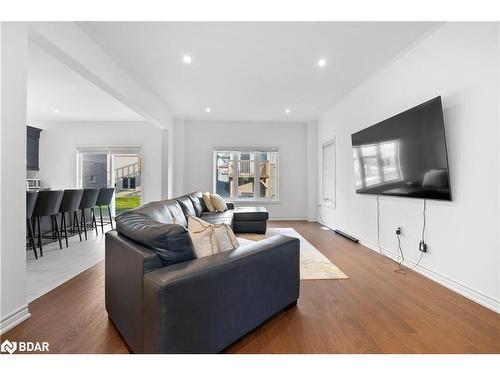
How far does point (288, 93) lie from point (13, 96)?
152 inches

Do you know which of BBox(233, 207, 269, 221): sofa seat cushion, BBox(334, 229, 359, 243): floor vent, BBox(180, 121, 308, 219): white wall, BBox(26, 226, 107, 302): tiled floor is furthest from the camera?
BBox(180, 121, 308, 219): white wall

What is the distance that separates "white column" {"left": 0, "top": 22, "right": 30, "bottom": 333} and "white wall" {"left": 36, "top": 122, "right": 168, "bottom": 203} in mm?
4916

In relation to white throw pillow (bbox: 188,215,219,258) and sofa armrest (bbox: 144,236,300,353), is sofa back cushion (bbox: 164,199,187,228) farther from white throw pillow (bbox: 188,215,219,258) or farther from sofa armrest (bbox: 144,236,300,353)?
sofa armrest (bbox: 144,236,300,353)

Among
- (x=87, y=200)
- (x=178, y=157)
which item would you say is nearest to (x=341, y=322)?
(x=87, y=200)

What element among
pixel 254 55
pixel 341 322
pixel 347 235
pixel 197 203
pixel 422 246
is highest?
pixel 254 55

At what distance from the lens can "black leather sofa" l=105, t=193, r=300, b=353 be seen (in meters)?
1.25

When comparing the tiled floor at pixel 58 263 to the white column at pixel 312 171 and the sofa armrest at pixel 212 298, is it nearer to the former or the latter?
the sofa armrest at pixel 212 298

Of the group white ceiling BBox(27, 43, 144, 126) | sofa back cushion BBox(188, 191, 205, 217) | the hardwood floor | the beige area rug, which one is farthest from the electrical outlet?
white ceiling BBox(27, 43, 144, 126)

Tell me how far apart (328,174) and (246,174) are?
7.14ft

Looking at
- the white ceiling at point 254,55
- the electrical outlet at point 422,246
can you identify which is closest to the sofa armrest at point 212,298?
the electrical outlet at point 422,246

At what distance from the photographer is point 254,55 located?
326cm

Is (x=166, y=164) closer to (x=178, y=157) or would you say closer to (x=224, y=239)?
(x=178, y=157)
